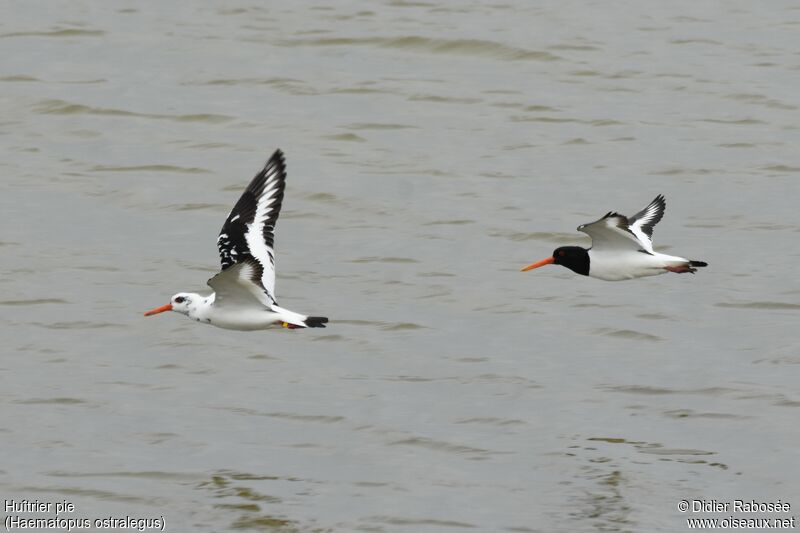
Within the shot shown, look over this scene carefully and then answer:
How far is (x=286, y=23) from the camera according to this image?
26.5 metres

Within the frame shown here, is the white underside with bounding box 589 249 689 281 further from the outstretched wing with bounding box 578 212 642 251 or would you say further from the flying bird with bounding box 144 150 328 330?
the flying bird with bounding box 144 150 328 330

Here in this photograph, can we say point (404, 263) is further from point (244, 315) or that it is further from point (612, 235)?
point (244, 315)

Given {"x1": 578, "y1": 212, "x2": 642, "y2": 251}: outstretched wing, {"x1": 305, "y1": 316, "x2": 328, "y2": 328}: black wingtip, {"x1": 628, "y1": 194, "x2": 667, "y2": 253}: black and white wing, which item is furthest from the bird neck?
{"x1": 628, "y1": 194, "x2": 667, "y2": 253}: black and white wing

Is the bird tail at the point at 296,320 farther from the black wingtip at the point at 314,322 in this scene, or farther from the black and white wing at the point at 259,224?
the black and white wing at the point at 259,224

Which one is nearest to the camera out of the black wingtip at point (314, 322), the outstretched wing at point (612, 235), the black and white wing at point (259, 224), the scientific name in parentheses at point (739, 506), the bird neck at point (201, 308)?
the scientific name in parentheses at point (739, 506)

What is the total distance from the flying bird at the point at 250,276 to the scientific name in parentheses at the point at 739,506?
3159mm

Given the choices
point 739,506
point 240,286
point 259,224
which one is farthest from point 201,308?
point 739,506

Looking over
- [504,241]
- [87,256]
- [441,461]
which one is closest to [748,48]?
[504,241]

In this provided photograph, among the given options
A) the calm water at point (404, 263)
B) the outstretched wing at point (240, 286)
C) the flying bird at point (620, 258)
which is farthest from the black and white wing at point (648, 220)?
the outstretched wing at point (240, 286)

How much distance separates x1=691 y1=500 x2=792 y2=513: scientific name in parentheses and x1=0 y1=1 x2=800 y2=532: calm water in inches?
4.4

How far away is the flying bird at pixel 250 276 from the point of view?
39.9ft

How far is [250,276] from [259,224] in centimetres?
112

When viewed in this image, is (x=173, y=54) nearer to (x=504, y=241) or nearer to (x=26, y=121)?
(x=26, y=121)

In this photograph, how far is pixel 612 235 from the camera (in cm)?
1373
